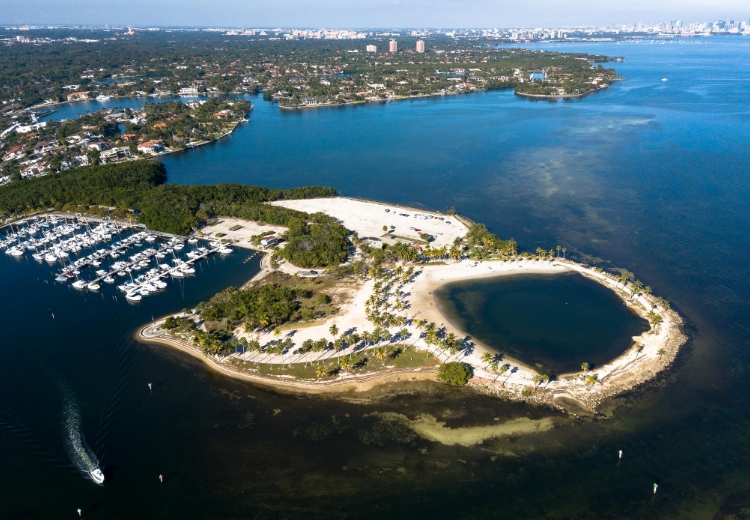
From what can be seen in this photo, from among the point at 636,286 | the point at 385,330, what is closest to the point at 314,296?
the point at 385,330

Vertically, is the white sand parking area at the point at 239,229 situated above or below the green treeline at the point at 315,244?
→ below

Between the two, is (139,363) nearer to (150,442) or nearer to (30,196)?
(150,442)

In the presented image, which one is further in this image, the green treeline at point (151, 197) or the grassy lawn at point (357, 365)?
the green treeline at point (151, 197)

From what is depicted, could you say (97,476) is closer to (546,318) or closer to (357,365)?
(357,365)

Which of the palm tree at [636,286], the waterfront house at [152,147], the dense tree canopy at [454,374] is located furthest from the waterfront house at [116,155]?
the palm tree at [636,286]

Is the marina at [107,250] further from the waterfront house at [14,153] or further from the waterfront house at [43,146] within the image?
the waterfront house at [43,146]

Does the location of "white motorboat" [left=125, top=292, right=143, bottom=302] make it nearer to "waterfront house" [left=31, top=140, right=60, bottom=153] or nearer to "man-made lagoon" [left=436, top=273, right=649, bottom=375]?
"man-made lagoon" [left=436, top=273, right=649, bottom=375]

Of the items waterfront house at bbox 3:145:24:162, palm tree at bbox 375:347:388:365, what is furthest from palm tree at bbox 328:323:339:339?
waterfront house at bbox 3:145:24:162
